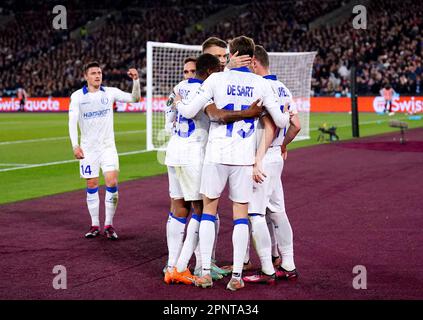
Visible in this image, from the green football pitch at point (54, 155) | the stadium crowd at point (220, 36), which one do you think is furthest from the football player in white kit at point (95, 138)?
the stadium crowd at point (220, 36)

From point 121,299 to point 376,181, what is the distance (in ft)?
28.7

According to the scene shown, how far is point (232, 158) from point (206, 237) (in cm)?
75

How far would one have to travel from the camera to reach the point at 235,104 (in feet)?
20.3

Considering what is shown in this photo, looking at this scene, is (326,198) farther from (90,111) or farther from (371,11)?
(371,11)

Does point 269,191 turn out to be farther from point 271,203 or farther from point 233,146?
point 233,146

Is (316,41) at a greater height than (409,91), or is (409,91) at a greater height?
(316,41)

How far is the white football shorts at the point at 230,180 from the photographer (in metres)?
6.29

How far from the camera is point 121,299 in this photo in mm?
6023

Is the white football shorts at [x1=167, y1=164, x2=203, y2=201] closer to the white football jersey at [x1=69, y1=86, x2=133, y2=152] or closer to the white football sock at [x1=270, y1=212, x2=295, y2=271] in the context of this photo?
the white football sock at [x1=270, y1=212, x2=295, y2=271]

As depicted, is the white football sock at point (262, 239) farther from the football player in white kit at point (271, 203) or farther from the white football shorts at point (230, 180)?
the white football shorts at point (230, 180)

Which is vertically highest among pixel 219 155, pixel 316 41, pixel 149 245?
pixel 316 41

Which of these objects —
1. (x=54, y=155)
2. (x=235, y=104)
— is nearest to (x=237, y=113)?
(x=235, y=104)

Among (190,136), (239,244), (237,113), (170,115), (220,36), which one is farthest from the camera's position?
(220,36)
